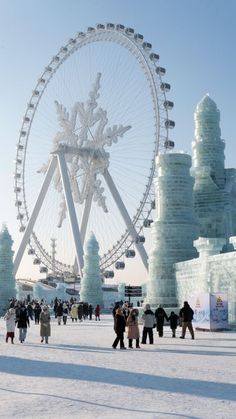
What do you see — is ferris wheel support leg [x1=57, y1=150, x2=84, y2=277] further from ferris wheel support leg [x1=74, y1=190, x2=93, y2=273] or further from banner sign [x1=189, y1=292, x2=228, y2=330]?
banner sign [x1=189, y1=292, x2=228, y2=330]

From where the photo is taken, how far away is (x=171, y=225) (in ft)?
152

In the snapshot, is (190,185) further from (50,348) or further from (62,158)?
(50,348)

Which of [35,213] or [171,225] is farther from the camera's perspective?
[35,213]

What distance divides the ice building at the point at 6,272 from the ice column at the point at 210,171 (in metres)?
21.6

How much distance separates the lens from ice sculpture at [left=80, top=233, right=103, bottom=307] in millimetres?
62625

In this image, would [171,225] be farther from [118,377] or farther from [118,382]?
[118,382]

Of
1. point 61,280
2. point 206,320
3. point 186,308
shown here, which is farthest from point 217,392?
point 61,280

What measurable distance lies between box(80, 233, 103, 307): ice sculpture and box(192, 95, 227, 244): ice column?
1369 centimetres

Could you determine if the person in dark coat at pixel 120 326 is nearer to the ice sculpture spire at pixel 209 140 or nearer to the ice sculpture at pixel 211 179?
the ice sculpture at pixel 211 179

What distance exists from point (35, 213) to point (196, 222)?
19939 millimetres

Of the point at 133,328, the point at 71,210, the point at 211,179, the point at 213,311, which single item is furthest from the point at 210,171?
the point at 133,328

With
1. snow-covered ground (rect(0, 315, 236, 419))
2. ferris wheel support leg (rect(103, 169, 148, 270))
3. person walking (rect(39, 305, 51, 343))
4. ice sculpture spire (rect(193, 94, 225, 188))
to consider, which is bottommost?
snow-covered ground (rect(0, 315, 236, 419))

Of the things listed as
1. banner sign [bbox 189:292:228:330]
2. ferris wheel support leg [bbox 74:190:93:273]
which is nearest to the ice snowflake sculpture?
ferris wheel support leg [bbox 74:190:93:273]

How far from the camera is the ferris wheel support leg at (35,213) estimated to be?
202 feet
